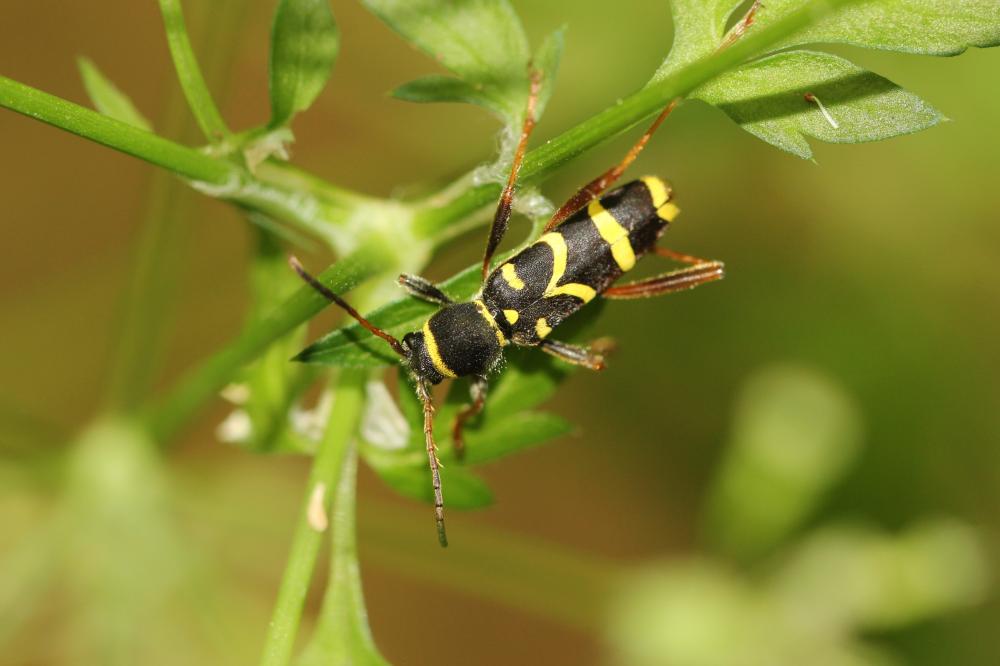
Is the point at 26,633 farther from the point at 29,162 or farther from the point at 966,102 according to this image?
the point at 966,102

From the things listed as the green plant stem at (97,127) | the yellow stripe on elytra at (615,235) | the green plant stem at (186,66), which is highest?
the yellow stripe on elytra at (615,235)

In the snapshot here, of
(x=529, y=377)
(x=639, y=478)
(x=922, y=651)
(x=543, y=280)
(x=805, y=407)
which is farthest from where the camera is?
(x=639, y=478)

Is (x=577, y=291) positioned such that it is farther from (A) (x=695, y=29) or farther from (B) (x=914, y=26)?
(B) (x=914, y=26)

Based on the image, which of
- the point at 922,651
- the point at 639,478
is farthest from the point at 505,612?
the point at 922,651

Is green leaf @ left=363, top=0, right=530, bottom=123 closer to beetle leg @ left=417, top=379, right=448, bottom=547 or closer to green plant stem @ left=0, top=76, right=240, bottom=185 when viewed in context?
green plant stem @ left=0, top=76, right=240, bottom=185

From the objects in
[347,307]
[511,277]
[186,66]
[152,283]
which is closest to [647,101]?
[347,307]

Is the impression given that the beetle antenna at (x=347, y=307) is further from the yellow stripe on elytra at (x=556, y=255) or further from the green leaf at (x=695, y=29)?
the green leaf at (x=695, y=29)

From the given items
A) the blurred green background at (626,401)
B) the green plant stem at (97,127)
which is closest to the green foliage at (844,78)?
the green plant stem at (97,127)
